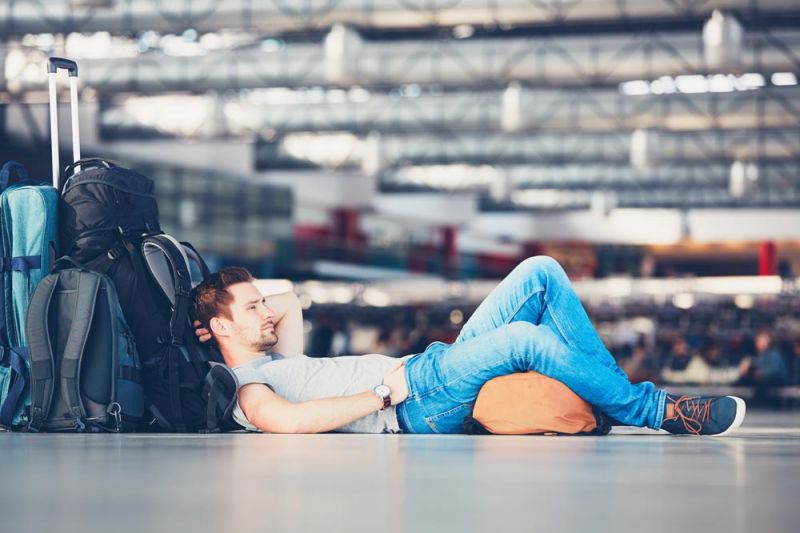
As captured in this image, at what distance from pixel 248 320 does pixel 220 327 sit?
11 centimetres

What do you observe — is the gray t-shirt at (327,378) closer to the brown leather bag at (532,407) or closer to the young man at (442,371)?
the young man at (442,371)

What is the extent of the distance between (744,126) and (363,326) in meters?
7.86

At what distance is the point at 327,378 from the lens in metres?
4.54

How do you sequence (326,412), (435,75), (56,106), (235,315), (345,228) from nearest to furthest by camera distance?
1. (326,412)
2. (235,315)
3. (56,106)
4. (435,75)
5. (345,228)

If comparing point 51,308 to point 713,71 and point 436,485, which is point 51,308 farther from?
point 713,71

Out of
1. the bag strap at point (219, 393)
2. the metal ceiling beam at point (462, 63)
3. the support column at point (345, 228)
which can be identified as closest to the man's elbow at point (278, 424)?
the bag strap at point (219, 393)

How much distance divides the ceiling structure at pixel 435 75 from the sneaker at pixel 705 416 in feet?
28.5

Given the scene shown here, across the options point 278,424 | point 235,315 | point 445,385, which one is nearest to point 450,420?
point 445,385

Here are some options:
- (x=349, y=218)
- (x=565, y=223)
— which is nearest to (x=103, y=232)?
(x=349, y=218)

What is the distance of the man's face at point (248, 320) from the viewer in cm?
464

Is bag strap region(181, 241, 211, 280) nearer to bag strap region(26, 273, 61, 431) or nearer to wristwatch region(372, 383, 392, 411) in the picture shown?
bag strap region(26, 273, 61, 431)

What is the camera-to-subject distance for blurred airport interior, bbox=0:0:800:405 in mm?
15594

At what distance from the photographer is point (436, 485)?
2500mm

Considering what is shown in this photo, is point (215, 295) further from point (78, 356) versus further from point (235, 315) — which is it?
point (78, 356)
